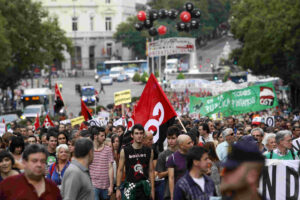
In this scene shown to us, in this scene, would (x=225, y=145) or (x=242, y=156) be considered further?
(x=225, y=145)

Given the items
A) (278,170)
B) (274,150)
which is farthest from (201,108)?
(278,170)

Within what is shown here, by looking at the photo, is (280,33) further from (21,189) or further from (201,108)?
(21,189)

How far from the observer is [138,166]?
10602 mm

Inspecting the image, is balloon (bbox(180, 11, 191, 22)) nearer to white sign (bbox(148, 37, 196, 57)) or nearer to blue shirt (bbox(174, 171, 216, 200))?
white sign (bbox(148, 37, 196, 57))

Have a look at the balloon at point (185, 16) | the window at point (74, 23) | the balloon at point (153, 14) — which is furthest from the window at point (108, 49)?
the balloon at point (153, 14)

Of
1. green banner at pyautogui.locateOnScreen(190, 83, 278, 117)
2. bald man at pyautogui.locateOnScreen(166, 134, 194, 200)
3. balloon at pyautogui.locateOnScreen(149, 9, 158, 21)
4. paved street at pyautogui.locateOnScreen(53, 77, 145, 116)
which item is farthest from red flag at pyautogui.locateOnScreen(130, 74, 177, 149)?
paved street at pyautogui.locateOnScreen(53, 77, 145, 116)

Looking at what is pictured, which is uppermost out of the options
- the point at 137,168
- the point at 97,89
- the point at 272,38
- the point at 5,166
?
the point at 272,38

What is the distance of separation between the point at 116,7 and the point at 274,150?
4233 inches

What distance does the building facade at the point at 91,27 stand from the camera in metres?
114

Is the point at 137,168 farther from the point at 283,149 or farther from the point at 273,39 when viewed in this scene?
the point at 273,39

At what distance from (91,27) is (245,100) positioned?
97.7m

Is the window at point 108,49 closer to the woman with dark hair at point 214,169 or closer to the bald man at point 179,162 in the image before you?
the woman with dark hair at point 214,169

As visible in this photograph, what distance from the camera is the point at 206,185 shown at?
7547 millimetres

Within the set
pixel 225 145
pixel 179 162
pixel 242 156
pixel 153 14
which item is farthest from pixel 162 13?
pixel 242 156
